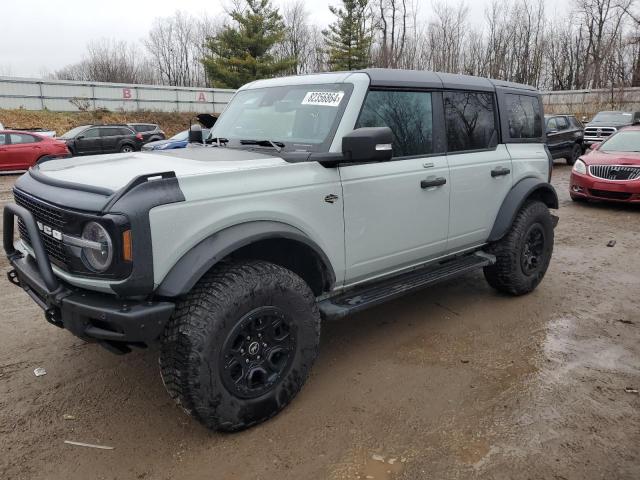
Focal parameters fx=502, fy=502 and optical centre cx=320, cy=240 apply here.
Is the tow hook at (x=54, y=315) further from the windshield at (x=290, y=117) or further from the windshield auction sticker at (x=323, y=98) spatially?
the windshield auction sticker at (x=323, y=98)

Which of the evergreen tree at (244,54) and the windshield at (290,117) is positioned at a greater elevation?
the evergreen tree at (244,54)

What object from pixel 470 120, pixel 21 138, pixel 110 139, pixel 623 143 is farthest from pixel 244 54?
pixel 470 120

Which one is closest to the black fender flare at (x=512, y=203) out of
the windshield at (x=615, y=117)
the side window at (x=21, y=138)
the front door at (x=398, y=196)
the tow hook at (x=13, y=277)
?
the front door at (x=398, y=196)

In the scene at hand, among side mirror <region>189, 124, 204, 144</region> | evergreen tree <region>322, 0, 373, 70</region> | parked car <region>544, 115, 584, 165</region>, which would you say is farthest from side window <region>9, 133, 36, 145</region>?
evergreen tree <region>322, 0, 373, 70</region>

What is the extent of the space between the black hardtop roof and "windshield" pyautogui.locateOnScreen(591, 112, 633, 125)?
16322 millimetres

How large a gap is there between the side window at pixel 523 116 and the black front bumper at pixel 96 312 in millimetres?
3674

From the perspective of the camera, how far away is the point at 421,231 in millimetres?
3777

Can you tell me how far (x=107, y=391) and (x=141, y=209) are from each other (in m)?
1.55

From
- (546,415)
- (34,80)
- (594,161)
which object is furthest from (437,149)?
(34,80)

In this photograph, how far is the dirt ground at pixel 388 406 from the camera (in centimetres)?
255

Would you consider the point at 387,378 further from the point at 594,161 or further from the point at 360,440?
the point at 594,161

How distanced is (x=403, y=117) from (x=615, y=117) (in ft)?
59.3

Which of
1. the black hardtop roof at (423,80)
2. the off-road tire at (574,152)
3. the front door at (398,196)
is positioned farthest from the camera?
the off-road tire at (574,152)

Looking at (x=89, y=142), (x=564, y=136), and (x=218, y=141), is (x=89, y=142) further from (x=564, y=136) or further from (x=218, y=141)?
(x=218, y=141)
